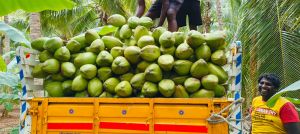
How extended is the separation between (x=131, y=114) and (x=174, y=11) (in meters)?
2.07

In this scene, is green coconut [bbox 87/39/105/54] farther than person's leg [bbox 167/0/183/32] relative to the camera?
No

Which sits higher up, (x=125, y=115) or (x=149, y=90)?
(x=149, y=90)

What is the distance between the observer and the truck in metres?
3.24

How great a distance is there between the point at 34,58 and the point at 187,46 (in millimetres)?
1544

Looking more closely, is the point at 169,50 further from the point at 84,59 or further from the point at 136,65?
the point at 84,59

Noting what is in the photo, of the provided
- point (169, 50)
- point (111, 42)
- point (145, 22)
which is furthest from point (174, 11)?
point (169, 50)

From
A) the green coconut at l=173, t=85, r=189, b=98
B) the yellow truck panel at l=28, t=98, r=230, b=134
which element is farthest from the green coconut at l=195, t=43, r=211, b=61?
the yellow truck panel at l=28, t=98, r=230, b=134

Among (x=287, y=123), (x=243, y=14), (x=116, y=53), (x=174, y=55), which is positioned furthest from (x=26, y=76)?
(x=243, y=14)

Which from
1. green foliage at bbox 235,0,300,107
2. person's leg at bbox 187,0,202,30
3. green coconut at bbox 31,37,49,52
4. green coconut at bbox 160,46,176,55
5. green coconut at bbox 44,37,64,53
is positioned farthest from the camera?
green foliage at bbox 235,0,300,107

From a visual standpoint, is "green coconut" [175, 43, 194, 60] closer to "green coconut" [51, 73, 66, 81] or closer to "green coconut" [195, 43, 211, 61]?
"green coconut" [195, 43, 211, 61]

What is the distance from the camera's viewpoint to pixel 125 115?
3404 mm

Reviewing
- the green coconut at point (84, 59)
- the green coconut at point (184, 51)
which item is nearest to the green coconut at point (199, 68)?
the green coconut at point (184, 51)

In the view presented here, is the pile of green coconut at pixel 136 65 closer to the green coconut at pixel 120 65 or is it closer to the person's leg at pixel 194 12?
the green coconut at pixel 120 65

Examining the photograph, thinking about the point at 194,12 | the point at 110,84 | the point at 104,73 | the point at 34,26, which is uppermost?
the point at 34,26
